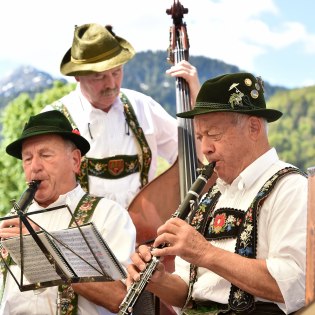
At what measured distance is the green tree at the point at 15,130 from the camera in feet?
30.6

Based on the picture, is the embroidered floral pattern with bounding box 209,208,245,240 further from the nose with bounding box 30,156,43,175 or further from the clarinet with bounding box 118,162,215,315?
the nose with bounding box 30,156,43,175

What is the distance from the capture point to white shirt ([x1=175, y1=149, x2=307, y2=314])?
3318 millimetres

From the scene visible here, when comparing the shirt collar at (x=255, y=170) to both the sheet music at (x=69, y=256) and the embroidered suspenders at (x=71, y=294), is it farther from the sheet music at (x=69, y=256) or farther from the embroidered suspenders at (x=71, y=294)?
A: the embroidered suspenders at (x=71, y=294)

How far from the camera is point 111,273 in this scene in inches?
143

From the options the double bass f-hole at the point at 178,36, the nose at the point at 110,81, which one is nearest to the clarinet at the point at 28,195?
the nose at the point at 110,81

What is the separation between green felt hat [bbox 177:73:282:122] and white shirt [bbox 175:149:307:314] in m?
0.18

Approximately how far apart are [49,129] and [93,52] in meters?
1.16

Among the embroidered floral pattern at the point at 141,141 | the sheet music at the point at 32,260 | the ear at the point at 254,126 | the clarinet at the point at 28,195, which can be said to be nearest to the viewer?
the ear at the point at 254,126

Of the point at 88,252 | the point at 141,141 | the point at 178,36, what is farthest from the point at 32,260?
the point at 178,36

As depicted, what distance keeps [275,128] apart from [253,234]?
13374mm

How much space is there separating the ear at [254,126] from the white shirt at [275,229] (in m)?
0.09

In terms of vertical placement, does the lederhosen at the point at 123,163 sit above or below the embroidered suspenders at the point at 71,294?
above

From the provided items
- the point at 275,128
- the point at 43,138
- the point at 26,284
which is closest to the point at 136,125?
the point at 43,138

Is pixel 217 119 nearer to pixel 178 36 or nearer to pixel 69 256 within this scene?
pixel 69 256
